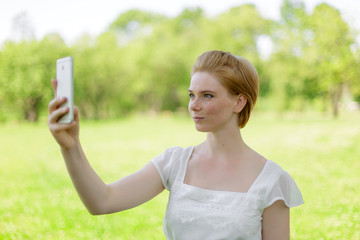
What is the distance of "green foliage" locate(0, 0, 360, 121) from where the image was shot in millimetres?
26922

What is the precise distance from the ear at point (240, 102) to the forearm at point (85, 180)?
86cm

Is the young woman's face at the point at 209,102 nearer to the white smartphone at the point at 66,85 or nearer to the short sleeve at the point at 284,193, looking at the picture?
the short sleeve at the point at 284,193

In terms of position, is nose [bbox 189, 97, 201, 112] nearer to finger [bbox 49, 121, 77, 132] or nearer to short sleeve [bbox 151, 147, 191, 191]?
short sleeve [bbox 151, 147, 191, 191]

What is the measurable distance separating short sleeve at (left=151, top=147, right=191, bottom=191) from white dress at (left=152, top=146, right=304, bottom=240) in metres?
0.06

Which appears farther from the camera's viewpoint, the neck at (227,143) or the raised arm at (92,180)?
the neck at (227,143)

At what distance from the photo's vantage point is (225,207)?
1.94 m

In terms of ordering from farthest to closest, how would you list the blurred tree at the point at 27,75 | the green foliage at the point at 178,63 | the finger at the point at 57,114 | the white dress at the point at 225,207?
1. the green foliage at the point at 178,63
2. the blurred tree at the point at 27,75
3. the white dress at the point at 225,207
4. the finger at the point at 57,114

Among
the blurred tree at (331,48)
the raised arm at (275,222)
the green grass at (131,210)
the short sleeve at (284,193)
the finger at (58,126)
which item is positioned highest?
the blurred tree at (331,48)

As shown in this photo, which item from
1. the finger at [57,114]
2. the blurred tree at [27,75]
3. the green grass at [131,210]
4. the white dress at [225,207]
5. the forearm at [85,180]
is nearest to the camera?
the finger at [57,114]

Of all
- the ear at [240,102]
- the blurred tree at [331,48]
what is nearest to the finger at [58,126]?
the ear at [240,102]

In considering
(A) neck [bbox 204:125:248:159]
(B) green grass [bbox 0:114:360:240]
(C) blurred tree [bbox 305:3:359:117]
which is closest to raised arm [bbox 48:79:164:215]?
(A) neck [bbox 204:125:248:159]

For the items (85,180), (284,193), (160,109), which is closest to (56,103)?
(85,180)

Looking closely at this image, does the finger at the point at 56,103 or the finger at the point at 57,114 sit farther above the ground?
the finger at the point at 56,103

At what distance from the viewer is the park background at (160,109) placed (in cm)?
601
